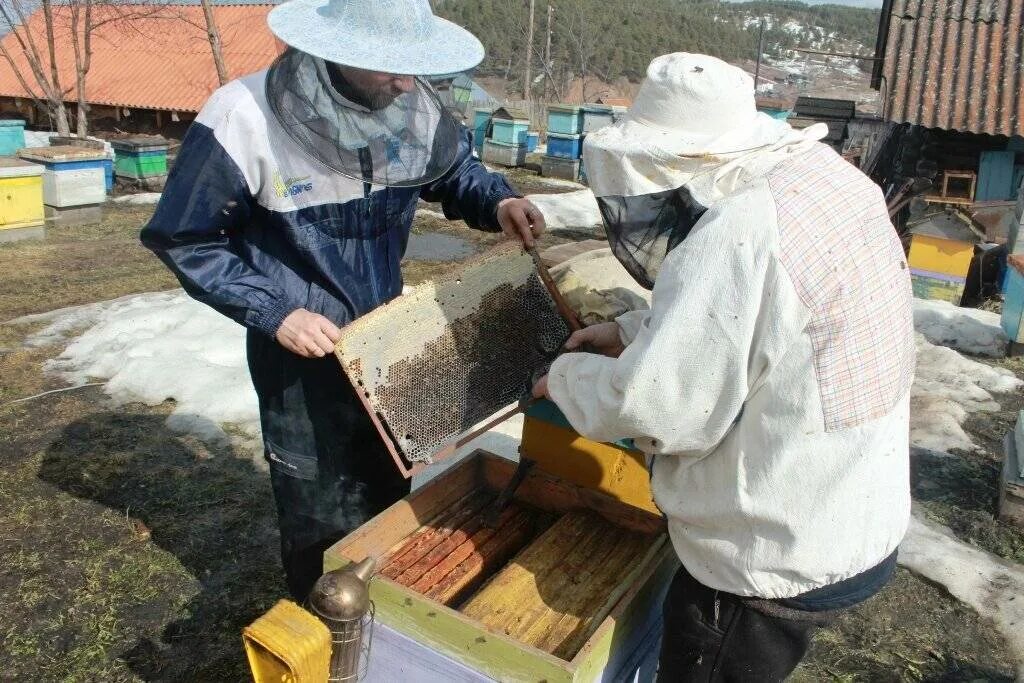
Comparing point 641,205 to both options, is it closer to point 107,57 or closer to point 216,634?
point 216,634

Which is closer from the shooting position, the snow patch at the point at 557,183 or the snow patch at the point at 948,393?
→ the snow patch at the point at 948,393

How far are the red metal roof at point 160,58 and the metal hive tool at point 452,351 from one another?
688 inches

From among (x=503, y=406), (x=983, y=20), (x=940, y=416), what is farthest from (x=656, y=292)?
(x=983, y=20)

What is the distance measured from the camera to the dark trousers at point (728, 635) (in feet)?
5.00

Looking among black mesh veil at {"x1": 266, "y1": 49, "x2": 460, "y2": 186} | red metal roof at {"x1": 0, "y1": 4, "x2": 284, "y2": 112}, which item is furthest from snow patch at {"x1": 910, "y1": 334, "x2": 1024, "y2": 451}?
red metal roof at {"x1": 0, "y1": 4, "x2": 284, "y2": 112}

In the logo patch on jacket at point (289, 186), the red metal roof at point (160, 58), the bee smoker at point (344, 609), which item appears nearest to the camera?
the bee smoker at point (344, 609)

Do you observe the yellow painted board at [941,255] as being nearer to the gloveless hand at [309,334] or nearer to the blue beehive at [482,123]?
the gloveless hand at [309,334]

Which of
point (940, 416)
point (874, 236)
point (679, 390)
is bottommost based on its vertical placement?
point (940, 416)

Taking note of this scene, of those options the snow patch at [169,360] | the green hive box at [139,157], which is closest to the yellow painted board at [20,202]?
the green hive box at [139,157]

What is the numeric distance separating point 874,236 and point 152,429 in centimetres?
389

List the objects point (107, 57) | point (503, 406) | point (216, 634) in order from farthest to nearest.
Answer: point (107, 57), point (216, 634), point (503, 406)

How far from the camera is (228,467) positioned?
3.91 metres

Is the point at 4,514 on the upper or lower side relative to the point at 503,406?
lower

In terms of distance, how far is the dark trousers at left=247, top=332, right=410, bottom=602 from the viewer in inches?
84.4
